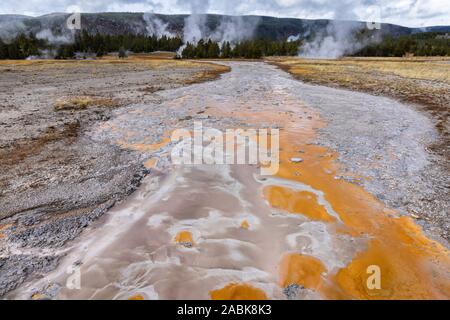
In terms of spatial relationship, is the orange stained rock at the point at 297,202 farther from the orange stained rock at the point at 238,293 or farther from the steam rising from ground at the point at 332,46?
Result: the steam rising from ground at the point at 332,46

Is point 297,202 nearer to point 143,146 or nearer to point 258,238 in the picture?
point 258,238

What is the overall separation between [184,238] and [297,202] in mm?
3042

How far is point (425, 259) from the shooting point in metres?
5.61

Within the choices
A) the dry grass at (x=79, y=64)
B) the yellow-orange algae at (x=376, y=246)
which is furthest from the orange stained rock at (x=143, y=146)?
the dry grass at (x=79, y=64)

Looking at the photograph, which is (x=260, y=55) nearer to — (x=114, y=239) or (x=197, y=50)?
(x=197, y=50)

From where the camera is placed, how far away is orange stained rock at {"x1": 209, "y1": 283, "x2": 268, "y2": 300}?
4.69 metres

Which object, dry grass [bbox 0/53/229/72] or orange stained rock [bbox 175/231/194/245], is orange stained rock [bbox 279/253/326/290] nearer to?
orange stained rock [bbox 175/231/194/245]

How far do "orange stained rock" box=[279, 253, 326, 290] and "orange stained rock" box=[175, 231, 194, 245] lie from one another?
1.76m

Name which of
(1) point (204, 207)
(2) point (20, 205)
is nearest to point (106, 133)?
(2) point (20, 205)

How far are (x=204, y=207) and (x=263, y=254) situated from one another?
6.64ft

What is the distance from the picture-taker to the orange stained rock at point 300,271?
4992 mm

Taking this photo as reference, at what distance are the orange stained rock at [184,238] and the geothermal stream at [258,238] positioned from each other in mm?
19

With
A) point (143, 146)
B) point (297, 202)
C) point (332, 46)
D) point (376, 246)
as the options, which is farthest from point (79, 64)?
point (332, 46)

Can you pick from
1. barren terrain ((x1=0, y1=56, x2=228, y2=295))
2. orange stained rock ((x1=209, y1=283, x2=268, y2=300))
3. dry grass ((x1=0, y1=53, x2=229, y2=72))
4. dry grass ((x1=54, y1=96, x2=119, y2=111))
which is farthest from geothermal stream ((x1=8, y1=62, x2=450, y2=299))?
dry grass ((x1=0, y1=53, x2=229, y2=72))
